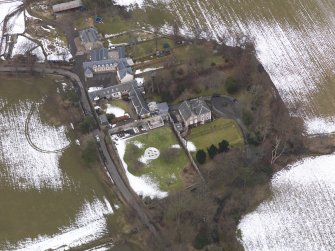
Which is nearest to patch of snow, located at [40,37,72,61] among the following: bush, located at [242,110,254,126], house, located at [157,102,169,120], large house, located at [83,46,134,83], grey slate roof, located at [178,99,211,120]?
large house, located at [83,46,134,83]

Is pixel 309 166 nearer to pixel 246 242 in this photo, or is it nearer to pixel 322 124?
pixel 322 124

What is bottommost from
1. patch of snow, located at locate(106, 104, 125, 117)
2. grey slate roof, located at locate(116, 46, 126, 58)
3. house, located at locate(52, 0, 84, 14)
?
patch of snow, located at locate(106, 104, 125, 117)

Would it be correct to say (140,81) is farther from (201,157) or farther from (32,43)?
(32,43)

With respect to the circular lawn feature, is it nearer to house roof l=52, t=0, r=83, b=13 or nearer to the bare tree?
the bare tree

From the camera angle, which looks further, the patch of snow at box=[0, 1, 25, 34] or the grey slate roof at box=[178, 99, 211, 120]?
the patch of snow at box=[0, 1, 25, 34]

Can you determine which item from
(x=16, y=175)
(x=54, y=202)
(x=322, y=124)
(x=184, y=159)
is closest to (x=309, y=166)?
(x=322, y=124)

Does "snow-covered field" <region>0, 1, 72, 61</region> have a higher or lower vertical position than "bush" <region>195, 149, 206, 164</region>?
higher

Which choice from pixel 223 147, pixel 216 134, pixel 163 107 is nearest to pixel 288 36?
pixel 216 134

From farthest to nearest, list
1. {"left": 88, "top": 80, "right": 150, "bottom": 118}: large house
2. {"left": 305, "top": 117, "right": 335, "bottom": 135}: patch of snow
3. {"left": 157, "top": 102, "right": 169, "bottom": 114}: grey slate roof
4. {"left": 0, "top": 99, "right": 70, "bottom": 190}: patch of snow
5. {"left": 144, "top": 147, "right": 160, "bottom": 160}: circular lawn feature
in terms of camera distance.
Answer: {"left": 88, "top": 80, "right": 150, "bottom": 118}: large house < {"left": 305, "top": 117, "right": 335, "bottom": 135}: patch of snow < {"left": 157, "top": 102, "right": 169, "bottom": 114}: grey slate roof < {"left": 144, "top": 147, "right": 160, "bottom": 160}: circular lawn feature < {"left": 0, "top": 99, "right": 70, "bottom": 190}: patch of snow

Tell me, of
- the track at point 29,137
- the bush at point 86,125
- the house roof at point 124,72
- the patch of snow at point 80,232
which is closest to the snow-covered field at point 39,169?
the patch of snow at point 80,232
